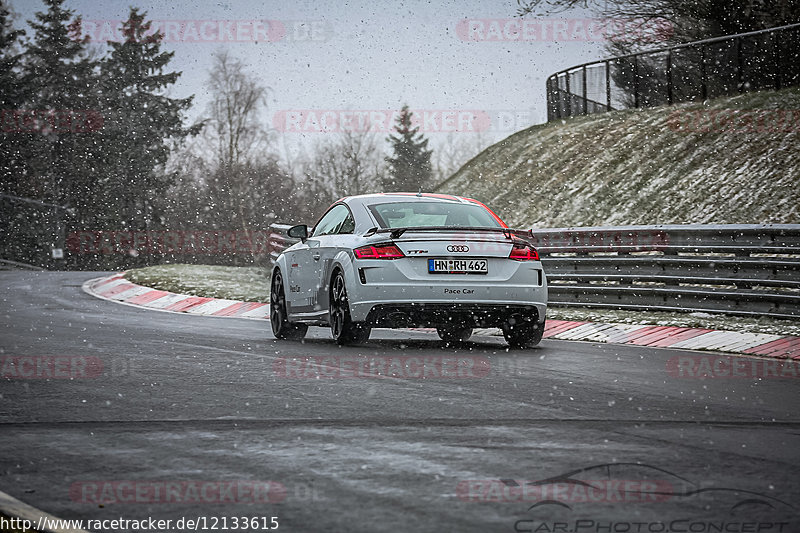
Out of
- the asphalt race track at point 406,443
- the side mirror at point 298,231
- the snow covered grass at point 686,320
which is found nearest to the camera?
the asphalt race track at point 406,443

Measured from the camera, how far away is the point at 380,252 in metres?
10.8

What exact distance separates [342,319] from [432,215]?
5.01 feet

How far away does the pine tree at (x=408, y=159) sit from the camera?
3135 inches

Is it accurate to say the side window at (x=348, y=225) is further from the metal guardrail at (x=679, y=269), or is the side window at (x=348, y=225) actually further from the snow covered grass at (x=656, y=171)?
the snow covered grass at (x=656, y=171)

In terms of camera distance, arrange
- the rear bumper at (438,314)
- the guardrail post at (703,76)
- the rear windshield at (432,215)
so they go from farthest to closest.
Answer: the guardrail post at (703,76) < the rear windshield at (432,215) < the rear bumper at (438,314)

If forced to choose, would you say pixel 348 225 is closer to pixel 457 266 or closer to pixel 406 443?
pixel 457 266

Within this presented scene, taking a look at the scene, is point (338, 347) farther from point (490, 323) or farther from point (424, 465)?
point (424, 465)

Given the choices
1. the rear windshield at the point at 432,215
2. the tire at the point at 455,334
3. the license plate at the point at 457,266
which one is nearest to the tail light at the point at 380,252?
the license plate at the point at 457,266

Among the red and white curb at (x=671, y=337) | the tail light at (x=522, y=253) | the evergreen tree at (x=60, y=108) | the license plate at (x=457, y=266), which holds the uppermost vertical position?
the evergreen tree at (x=60, y=108)

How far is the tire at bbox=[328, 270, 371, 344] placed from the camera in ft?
36.4

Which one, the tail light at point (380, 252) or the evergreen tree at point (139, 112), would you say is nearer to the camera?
the tail light at point (380, 252)

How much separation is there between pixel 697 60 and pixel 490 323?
18973mm

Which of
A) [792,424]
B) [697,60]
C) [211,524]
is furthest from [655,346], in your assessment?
[697,60]

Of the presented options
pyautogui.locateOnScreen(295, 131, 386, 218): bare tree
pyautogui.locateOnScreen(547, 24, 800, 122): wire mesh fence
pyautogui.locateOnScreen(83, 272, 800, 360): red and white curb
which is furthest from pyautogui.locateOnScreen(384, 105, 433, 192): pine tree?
pyautogui.locateOnScreen(83, 272, 800, 360): red and white curb
